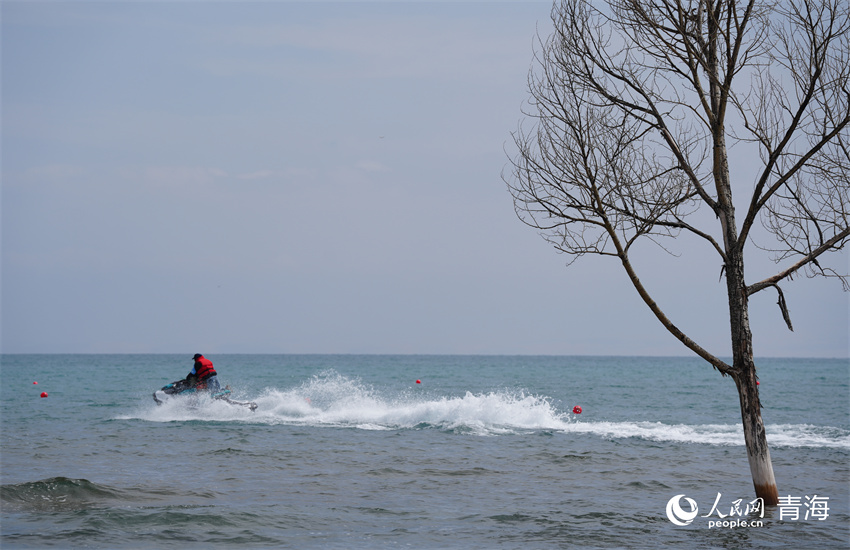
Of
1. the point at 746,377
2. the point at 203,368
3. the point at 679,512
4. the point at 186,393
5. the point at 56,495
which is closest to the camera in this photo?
the point at 746,377

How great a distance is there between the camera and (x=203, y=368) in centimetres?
2680

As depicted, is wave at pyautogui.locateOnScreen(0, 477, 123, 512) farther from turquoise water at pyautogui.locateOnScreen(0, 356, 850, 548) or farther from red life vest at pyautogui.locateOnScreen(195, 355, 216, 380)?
red life vest at pyautogui.locateOnScreen(195, 355, 216, 380)

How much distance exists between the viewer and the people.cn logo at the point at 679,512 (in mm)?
11195

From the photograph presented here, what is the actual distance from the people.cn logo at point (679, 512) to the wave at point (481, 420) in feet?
30.0

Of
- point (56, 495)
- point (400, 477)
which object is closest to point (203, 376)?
point (400, 477)

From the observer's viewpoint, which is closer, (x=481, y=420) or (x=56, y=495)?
(x=56, y=495)

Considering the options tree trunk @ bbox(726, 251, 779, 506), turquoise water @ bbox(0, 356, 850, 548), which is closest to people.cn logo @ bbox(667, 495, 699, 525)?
turquoise water @ bbox(0, 356, 850, 548)

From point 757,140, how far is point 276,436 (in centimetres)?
1610

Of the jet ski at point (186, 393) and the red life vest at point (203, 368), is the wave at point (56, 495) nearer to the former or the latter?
the red life vest at point (203, 368)

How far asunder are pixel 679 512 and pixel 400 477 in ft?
18.7

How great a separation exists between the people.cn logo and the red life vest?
18.8 meters

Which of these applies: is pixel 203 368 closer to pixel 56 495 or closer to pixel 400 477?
pixel 400 477

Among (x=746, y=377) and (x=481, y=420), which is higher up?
(x=746, y=377)

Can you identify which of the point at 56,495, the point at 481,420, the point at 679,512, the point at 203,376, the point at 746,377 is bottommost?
the point at 481,420
